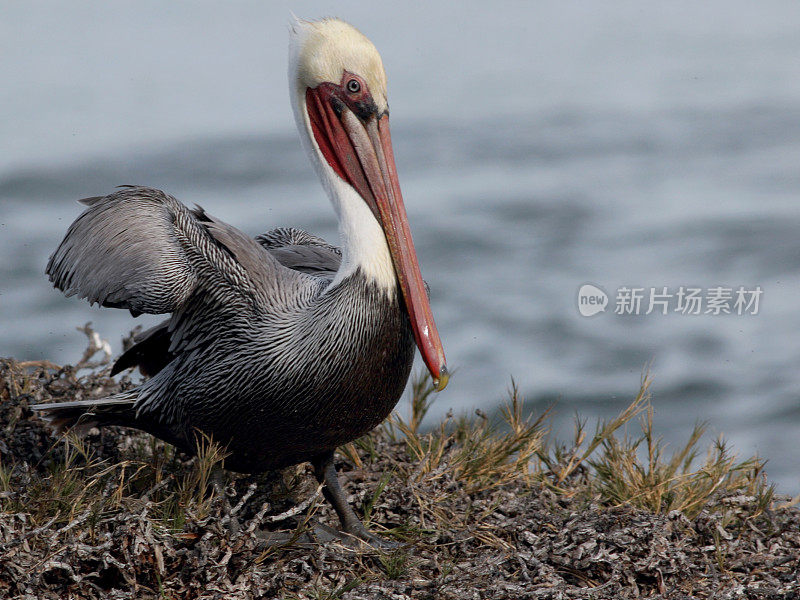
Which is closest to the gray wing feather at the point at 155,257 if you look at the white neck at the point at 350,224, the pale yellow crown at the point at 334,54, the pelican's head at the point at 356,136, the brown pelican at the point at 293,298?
the brown pelican at the point at 293,298

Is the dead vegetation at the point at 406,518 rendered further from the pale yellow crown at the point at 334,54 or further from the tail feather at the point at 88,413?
the pale yellow crown at the point at 334,54

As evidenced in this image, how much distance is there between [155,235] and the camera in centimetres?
377

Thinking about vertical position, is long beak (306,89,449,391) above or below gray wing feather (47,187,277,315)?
above

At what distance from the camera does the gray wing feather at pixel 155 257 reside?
366cm

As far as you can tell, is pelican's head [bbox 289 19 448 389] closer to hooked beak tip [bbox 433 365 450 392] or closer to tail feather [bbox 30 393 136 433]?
hooked beak tip [bbox 433 365 450 392]

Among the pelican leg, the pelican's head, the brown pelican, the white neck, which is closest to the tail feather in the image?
the brown pelican

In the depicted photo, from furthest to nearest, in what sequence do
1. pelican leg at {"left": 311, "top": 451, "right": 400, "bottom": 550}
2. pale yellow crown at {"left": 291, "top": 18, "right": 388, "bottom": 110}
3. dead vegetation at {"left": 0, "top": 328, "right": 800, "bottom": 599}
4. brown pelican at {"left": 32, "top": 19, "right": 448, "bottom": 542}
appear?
1. pelican leg at {"left": 311, "top": 451, "right": 400, "bottom": 550}
2. pale yellow crown at {"left": 291, "top": 18, "right": 388, "bottom": 110}
3. brown pelican at {"left": 32, "top": 19, "right": 448, "bottom": 542}
4. dead vegetation at {"left": 0, "top": 328, "right": 800, "bottom": 599}

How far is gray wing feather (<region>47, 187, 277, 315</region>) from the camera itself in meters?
3.66

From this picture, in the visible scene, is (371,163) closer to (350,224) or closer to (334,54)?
(350,224)

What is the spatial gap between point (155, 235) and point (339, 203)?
64 cm

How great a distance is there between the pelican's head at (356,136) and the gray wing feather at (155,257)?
16.0 inches

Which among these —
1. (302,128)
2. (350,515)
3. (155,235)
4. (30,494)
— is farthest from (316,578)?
(302,128)

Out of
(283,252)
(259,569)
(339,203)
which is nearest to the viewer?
(259,569)

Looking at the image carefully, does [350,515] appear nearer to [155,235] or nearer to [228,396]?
[228,396]
